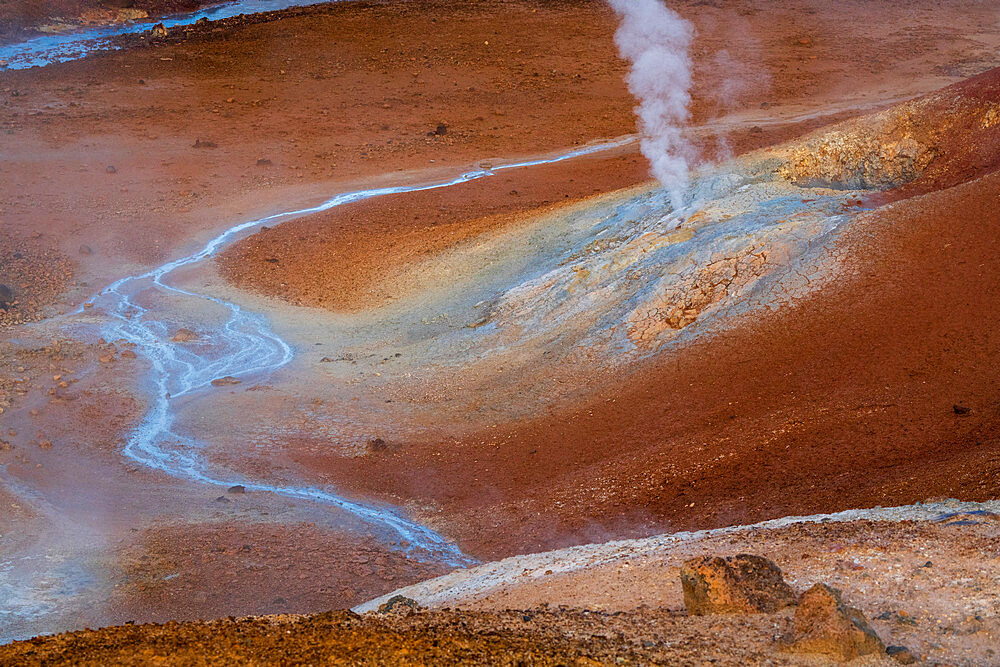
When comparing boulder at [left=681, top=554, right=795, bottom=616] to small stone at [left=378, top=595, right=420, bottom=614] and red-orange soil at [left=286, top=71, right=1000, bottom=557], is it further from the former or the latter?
red-orange soil at [left=286, top=71, right=1000, bottom=557]

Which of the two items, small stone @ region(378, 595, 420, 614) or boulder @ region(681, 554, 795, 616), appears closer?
boulder @ region(681, 554, 795, 616)

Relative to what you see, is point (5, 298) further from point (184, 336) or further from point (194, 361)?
point (194, 361)

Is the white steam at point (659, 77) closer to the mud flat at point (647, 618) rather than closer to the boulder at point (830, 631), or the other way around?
the mud flat at point (647, 618)

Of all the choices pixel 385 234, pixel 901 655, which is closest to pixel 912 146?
pixel 385 234

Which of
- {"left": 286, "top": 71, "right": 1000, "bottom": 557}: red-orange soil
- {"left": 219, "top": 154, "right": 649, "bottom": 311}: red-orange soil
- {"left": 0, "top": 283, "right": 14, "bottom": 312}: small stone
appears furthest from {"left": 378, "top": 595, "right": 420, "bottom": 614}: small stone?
{"left": 0, "top": 283, "right": 14, "bottom": 312}: small stone

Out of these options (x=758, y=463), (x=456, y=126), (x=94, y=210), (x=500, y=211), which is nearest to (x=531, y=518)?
A: (x=758, y=463)

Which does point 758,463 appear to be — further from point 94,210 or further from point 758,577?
point 94,210
